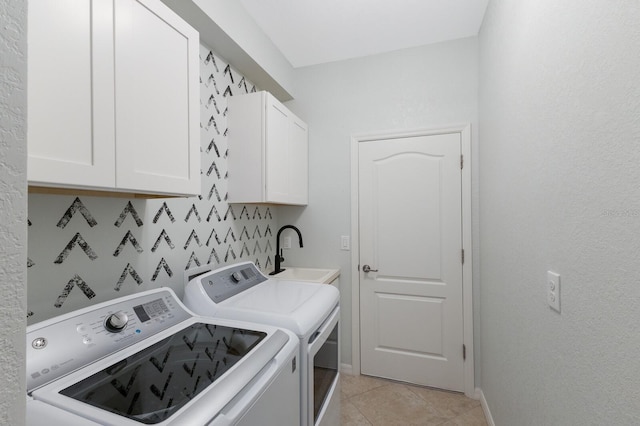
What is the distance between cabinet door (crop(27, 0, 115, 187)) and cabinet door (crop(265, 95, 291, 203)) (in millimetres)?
1101

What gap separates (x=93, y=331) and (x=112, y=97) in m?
0.76

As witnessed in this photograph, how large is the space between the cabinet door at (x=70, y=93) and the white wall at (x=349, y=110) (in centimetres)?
182

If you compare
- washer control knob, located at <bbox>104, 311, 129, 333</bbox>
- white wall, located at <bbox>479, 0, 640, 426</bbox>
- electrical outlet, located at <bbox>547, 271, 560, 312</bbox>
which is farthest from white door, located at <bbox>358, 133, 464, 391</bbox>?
washer control knob, located at <bbox>104, 311, 129, 333</bbox>

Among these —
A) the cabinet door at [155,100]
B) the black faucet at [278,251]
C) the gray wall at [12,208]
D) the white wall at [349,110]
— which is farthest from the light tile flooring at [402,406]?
the gray wall at [12,208]

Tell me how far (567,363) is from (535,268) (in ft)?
1.19

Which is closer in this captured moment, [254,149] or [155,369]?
[155,369]

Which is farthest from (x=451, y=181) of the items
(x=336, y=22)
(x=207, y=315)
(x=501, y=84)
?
(x=207, y=315)

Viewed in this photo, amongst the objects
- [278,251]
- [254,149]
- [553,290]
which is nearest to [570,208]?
[553,290]

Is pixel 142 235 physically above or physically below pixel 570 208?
below

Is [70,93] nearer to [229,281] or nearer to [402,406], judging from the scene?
[229,281]

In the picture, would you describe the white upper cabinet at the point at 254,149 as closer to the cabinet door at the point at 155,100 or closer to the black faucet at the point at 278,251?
the black faucet at the point at 278,251

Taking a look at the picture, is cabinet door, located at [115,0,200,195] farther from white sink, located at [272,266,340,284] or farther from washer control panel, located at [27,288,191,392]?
white sink, located at [272,266,340,284]

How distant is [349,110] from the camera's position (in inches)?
99.9

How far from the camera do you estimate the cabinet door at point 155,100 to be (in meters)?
0.96
